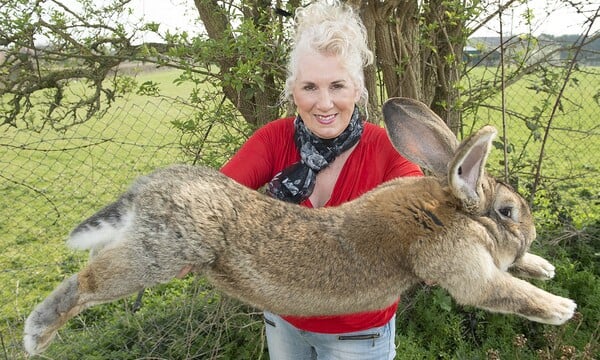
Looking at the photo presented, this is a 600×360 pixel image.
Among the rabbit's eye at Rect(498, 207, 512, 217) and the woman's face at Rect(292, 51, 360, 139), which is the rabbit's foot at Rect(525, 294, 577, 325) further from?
the woman's face at Rect(292, 51, 360, 139)

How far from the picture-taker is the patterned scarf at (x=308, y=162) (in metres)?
2.61

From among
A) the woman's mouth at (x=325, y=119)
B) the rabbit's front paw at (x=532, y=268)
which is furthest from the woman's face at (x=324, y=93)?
the rabbit's front paw at (x=532, y=268)

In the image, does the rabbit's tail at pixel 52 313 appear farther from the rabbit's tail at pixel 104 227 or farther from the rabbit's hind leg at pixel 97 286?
the rabbit's tail at pixel 104 227

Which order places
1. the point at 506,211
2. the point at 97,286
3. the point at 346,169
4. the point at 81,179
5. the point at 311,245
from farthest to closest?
the point at 81,179, the point at 346,169, the point at 506,211, the point at 311,245, the point at 97,286

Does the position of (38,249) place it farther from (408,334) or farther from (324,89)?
(324,89)

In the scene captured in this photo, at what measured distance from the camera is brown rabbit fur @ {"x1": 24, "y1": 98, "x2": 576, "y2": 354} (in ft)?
6.74

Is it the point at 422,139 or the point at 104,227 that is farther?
the point at 422,139

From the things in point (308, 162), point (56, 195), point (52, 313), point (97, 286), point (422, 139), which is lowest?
point (56, 195)

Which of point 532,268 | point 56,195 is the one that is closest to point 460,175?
point 532,268

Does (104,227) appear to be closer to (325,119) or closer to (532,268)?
(325,119)

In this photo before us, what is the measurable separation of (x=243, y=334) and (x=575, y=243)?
313 centimetres

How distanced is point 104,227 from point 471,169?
4.93 ft

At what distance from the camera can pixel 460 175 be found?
2.28 meters

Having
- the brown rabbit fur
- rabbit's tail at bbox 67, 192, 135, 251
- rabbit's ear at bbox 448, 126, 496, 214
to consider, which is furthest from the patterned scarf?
rabbit's tail at bbox 67, 192, 135, 251
